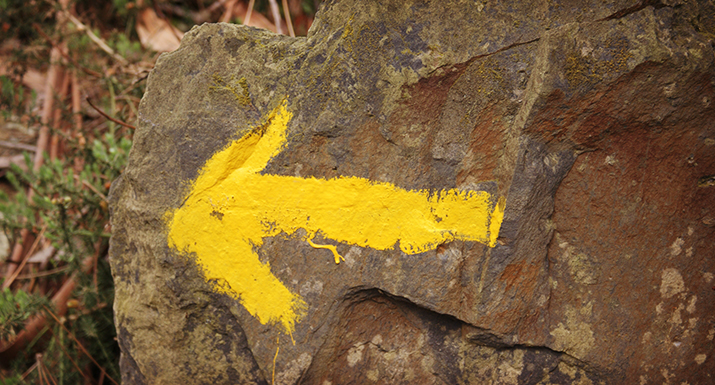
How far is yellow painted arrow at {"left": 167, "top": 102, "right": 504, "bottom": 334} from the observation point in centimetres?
129

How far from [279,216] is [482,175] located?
55cm

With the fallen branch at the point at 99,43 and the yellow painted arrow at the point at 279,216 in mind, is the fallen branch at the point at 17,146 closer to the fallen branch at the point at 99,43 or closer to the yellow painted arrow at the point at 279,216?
the fallen branch at the point at 99,43

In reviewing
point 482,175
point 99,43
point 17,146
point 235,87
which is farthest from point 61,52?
point 482,175

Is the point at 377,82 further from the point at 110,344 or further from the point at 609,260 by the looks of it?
the point at 110,344

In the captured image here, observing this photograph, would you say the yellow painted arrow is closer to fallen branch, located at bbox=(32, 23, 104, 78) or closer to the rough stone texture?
the rough stone texture

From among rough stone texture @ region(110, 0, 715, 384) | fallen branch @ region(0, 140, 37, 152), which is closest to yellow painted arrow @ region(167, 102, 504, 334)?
rough stone texture @ region(110, 0, 715, 384)

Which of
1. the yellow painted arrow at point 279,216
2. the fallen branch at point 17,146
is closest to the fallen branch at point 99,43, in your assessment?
the fallen branch at point 17,146

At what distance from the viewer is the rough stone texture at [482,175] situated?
1.22m

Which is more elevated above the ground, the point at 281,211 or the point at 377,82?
the point at 377,82

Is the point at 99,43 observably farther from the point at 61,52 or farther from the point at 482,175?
the point at 482,175

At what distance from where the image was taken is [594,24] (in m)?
1.18

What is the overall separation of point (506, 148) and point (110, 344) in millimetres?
1711

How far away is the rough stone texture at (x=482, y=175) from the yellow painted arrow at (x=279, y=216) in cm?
3

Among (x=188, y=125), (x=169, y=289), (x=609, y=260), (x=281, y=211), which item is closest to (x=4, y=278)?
(x=169, y=289)
